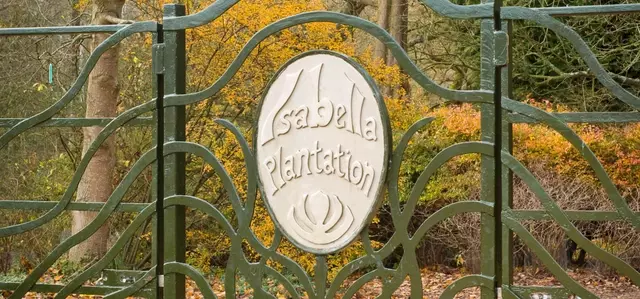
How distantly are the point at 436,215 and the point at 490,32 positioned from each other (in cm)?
Result: 83

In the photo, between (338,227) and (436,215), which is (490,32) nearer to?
(436,215)

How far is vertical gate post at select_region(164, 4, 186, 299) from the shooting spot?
4.43 metres

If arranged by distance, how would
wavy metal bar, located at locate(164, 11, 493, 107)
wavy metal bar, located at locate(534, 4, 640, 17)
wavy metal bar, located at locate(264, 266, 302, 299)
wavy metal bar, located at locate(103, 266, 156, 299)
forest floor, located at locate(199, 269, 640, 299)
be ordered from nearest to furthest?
1. wavy metal bar, located at locate(534, 4, 640, 17)
2. wavy metal bar, located at locate(164, 11, 493, 107)
3. wavy metal bar, located at locate(264, 266, 302, 299)
4. wavy metal bar, located at locate(103, 266, 156, 299)
5. forest floor, located at locate(199, 269, 640, 299)


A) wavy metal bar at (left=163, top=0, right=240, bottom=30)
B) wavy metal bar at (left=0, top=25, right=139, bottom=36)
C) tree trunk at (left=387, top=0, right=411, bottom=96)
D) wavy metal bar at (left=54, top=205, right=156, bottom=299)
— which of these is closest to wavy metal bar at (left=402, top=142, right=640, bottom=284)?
wavy metal bar at (left=163, top=0, right=240, bottom=30)

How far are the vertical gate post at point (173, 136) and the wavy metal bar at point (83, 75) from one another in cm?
14

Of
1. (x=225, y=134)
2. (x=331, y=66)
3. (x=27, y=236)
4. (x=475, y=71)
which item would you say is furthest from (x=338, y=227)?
(x=475, y=71)

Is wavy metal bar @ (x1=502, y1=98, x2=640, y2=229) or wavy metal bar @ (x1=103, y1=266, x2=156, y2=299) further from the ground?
wavy metal bar @ (x1=502, y1=98, x2=640, y2=229)

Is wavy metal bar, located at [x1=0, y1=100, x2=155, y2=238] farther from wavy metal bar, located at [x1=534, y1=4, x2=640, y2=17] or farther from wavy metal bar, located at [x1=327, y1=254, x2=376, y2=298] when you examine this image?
wavy metal bar, located at [x1=534, y1=4, x2=640, y2=17]

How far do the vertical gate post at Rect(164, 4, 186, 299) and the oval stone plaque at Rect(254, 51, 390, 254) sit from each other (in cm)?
46

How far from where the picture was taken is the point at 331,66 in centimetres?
407

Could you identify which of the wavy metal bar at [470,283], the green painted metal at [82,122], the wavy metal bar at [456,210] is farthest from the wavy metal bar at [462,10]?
Result: the green painted metal at [82,122]

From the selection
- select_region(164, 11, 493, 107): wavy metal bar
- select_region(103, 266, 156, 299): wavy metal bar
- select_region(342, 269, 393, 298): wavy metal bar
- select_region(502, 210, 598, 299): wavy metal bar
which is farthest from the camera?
select_region(103, 266, 156, 299): wavy metal bar

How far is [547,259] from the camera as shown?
3.82 meters

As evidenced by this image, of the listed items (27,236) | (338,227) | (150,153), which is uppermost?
(150,153)
